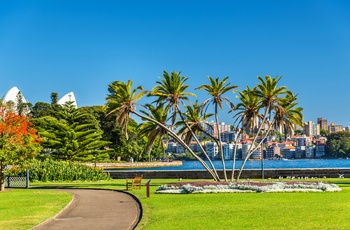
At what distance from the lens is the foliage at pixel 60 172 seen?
144 feet

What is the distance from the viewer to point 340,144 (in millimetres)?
194875

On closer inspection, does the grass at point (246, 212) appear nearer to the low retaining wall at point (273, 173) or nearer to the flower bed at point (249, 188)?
the flower bed at point (249, 188)

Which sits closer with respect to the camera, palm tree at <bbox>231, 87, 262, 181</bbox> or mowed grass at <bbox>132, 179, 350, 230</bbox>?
mowed grass at <bbox>132, 179, 350, 230</bbox>

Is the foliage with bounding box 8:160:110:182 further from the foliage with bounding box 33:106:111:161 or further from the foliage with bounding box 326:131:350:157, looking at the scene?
the foliage with bounding box 326:131:350:157

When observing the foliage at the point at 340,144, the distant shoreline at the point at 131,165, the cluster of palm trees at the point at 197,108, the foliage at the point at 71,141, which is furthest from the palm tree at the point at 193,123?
the foliage at the point at 340,144

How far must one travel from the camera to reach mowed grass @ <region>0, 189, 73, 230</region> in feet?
A: 55.7

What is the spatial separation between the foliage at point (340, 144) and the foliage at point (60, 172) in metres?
160

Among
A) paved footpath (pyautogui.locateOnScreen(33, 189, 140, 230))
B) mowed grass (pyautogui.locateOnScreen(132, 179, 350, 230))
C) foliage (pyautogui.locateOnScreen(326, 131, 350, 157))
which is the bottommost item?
paved footpath (pyautogui.locateOnScreen(33, 189, 140, 230))

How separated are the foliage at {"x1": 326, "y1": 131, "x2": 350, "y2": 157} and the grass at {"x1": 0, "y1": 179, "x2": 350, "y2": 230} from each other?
177 m

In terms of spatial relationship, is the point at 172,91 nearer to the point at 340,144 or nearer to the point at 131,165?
the point at 131,165

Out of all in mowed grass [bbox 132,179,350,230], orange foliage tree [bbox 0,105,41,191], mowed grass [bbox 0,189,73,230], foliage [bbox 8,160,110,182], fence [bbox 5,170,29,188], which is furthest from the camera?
foliage [bbox 8,160,110,182]

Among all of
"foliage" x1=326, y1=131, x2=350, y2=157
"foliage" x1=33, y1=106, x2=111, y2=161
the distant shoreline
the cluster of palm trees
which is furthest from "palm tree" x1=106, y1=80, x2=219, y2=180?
"foliage" x1=326, y1=131, x2=350, y2=157

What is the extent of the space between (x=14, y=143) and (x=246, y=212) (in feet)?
67.6

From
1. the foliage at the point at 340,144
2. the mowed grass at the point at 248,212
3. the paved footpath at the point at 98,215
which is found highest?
the foliage at the point at 340,144
